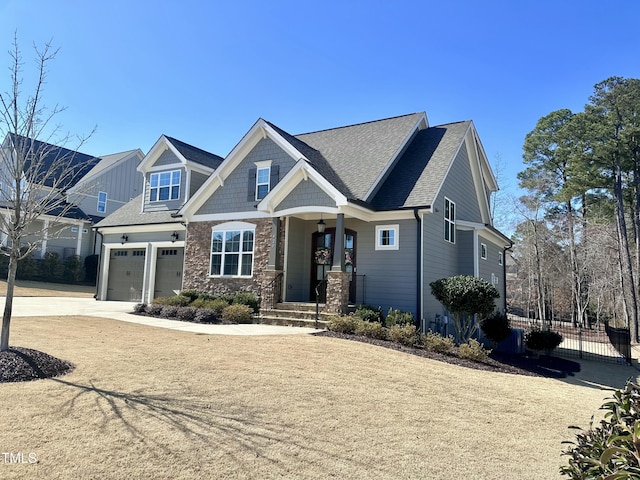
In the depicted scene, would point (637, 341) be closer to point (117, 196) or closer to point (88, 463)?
point (88, 463)

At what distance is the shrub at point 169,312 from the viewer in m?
13.3

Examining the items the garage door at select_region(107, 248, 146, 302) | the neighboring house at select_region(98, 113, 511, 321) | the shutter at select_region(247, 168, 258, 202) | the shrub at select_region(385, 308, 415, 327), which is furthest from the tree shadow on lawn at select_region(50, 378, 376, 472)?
the garage door at select_region(107, 248, 146, 302)

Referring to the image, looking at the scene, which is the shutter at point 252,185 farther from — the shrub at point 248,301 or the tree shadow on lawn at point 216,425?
the tree shadow on lawn at point 216,425

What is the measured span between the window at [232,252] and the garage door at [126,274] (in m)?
5.94

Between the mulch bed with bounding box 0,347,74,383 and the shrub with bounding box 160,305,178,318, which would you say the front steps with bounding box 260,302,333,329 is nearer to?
the shrub with bounding box 160,305,178,318

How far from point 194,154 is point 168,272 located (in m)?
5.62

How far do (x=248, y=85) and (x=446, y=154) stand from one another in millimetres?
7438

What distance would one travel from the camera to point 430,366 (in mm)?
8242

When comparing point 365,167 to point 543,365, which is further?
point 365,167

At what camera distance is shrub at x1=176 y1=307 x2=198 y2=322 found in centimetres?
1292

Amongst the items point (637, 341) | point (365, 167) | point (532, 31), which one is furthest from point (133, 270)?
point (637, 341)

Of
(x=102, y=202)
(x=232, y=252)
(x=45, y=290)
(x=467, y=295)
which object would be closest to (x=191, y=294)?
(x=232, y=252)

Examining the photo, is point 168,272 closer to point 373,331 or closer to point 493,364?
point 373,331

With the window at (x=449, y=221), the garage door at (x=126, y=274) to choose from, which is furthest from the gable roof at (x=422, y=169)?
the garage door at (x=126, y=274)
